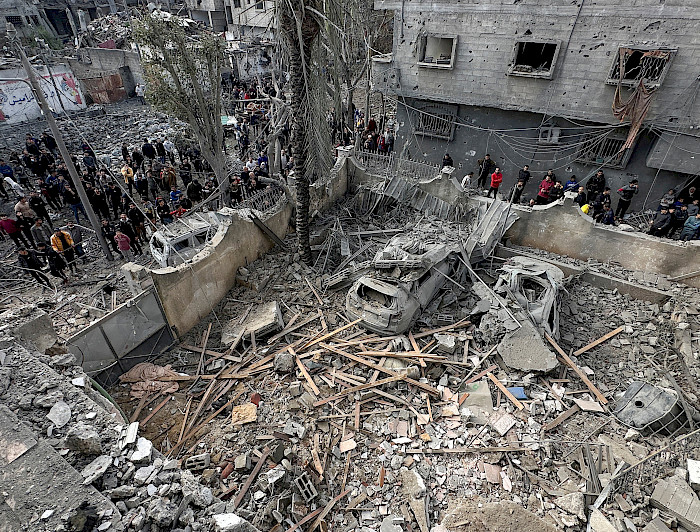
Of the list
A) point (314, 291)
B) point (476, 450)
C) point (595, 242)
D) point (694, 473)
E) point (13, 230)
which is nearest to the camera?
point (694, 473)

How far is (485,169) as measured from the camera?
621 inches

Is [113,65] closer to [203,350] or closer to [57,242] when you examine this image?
[57,242]

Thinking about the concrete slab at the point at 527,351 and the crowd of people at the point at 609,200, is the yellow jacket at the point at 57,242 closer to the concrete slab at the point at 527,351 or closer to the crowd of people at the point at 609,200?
the concrete slab at the point at 527,351

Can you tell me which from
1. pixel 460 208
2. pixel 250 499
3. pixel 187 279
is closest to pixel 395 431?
pixel 250 499

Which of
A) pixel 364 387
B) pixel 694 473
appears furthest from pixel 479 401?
pixel 694 473

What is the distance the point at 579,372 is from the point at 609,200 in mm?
7482

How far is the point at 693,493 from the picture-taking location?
5.45 meters

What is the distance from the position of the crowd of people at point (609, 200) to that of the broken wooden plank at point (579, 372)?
14.8 ft

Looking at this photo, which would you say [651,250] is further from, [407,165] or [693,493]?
[407,165]

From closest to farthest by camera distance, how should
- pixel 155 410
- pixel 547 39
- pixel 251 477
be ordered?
pixel 251 477 → pixel 155 410 → pixel 547 39

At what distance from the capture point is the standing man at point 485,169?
51.5ft

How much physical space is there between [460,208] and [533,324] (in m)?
5.40

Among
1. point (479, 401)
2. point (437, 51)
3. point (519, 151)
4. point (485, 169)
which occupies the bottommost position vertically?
point (479, 401)

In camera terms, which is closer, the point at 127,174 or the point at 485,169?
the point at 485,169
